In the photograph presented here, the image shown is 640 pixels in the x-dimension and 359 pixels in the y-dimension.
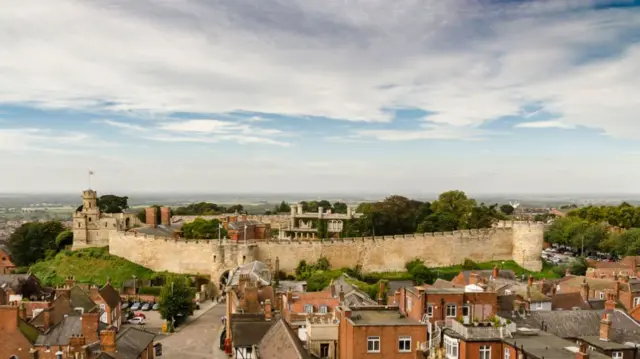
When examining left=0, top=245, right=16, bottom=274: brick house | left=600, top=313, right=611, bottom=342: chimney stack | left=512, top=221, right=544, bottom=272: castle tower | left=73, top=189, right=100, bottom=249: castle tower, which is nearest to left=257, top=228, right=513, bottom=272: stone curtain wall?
left=512, top=221, right=544, bottom=272: castle tower

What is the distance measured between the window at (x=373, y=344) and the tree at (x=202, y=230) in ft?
158

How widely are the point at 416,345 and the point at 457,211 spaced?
54074 millimetres

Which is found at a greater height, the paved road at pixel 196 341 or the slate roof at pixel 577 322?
the slate roof at pixel 577 322

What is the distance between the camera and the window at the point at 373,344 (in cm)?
2167

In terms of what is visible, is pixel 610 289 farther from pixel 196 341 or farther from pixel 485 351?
pixel 196 341

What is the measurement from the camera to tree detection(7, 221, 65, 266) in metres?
71.9

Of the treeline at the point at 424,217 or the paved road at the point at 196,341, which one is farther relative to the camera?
the treeline at the point at 424,217

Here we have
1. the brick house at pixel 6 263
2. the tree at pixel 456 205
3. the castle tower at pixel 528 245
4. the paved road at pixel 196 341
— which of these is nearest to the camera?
the paved road at pixel 196 341

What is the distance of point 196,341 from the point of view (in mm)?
38406

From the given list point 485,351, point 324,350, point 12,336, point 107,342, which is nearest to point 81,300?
point 12,336

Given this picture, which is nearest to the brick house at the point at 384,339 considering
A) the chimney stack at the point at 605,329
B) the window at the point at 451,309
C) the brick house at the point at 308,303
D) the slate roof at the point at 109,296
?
the window at the point at 451,309

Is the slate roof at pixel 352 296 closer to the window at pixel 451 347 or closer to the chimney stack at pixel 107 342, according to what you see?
the window at pixel 451 347

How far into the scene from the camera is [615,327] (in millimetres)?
26156

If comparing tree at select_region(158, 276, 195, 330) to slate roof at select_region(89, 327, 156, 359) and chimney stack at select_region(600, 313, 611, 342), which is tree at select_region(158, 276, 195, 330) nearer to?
slate roof at select_region(89, 327, 156, 359)
